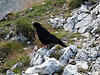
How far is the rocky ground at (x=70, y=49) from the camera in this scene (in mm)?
4896

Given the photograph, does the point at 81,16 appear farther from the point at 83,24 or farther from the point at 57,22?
the point at 57,22

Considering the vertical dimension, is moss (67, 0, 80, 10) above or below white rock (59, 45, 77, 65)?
above

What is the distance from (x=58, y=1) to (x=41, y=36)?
9059 millimetres

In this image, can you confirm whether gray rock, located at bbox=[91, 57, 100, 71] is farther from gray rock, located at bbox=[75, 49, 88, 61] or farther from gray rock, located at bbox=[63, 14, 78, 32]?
gray rock, located at bbox=[63, 14, 78, 32]

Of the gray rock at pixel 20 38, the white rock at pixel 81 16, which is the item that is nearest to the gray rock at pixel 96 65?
the white rock at pixel 81 16

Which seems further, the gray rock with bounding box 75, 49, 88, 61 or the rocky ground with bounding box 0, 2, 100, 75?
the gray rock with bounding box 75, 49, 88, 61

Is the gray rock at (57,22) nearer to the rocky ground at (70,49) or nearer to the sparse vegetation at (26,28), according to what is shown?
the rocky ground at (70,49)

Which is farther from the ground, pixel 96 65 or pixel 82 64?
pixel 82 64

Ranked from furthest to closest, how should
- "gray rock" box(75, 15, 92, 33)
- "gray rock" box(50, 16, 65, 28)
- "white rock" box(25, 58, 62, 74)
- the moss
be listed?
the moss → "gray rock" box(50, 16, 65, 28) → "gray rock" box(75, 15, 92, 33) → "white rock" box(25, 58, 62, 74)

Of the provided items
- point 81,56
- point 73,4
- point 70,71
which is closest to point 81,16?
point 73,4

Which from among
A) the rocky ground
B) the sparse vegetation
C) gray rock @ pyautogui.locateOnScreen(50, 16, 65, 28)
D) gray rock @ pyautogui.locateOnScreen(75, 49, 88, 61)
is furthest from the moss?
gray rock @ pyautogui.locateOnScreen(75, 49, 88, 61)

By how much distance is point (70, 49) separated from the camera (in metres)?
5.99

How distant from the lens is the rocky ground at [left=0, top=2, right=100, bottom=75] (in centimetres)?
490

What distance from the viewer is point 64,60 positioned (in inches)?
223
